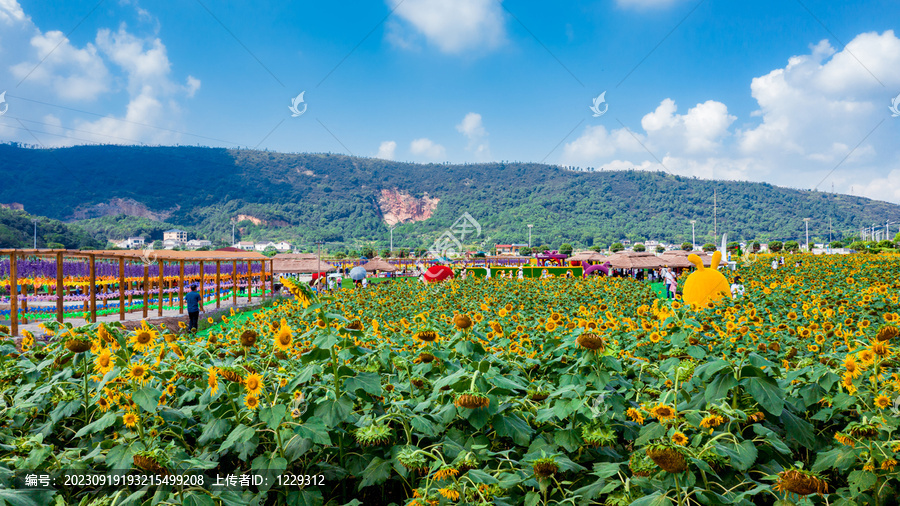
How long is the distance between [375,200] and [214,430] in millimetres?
161811

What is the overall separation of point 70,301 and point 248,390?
1623 cm

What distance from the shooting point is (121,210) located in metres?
121

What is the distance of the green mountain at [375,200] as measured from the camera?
114 metres

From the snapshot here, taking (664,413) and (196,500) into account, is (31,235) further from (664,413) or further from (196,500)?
(664,413)

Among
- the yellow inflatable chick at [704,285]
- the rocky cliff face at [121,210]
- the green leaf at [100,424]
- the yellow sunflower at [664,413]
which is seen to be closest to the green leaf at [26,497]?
the green leaf at [100,424]

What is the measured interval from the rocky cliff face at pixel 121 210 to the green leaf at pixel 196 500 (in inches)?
5429

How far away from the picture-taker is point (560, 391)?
1847 mm

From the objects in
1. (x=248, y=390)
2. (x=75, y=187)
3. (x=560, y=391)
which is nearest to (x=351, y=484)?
(x=248, y=390)

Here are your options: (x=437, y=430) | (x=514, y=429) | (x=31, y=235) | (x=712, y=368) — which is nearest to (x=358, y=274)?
(x=437, y=430)

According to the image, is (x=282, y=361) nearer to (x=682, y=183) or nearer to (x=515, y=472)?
(x=515, y=472)

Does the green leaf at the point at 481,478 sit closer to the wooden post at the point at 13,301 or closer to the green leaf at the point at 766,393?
the green leaf at the point at 766,393

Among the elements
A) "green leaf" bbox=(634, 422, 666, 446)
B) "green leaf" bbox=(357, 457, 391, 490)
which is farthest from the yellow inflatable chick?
"green leaf" bbox=(357, 457, 391, 490)

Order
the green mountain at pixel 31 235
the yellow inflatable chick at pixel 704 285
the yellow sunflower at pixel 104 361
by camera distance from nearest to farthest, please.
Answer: the yellow sunflower at pixel 104 361 < the yellow inflatable chick at pixel 704 285 < the green mountain at pixel 31 235

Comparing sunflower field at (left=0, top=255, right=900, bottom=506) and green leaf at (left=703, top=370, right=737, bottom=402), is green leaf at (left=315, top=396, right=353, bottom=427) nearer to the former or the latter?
sunflower field at (left=0, top=255, right=900, bottom=506)
